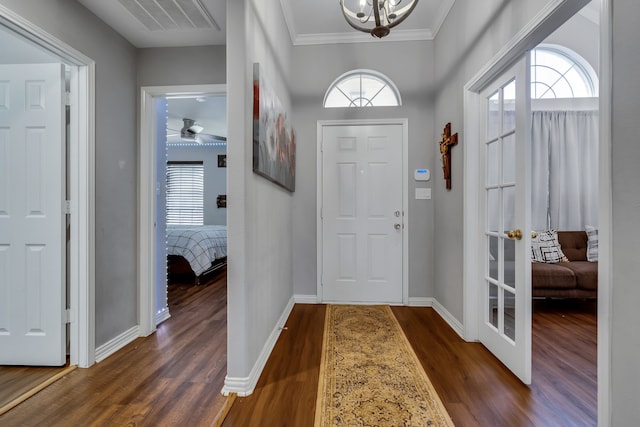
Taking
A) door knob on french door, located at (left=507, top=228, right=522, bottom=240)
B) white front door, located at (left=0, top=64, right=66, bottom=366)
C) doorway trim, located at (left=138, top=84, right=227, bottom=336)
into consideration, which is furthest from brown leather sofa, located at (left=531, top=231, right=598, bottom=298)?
white front door, located at (left=0, top=64, right=66, bottom=366)

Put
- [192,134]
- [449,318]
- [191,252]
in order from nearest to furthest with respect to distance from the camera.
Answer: [449,318]
[191,252]
[192,134]

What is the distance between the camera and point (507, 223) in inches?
79.1

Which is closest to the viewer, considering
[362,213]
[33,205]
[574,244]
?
[33,205]

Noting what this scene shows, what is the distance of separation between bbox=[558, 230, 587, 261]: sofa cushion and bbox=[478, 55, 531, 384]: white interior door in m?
2.26

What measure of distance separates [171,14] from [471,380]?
3251mm

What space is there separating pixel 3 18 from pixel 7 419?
6.89 feet

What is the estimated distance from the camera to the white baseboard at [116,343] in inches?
82.3

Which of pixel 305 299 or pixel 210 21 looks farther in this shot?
pixel 305 299

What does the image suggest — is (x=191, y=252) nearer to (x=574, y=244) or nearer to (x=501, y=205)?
(x=501, y=205)

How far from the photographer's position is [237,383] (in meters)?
A: 1.67

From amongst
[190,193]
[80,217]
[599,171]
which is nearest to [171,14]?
[80,217]

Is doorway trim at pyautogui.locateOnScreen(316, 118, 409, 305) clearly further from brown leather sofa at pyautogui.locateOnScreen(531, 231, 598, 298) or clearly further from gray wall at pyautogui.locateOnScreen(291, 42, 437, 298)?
brown leather sofa at pyautogui.locateOnScreen(531, 231, 598, 298)

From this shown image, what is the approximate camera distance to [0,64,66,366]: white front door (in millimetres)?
1930

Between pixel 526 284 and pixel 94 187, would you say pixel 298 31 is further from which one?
pixel 526 284
